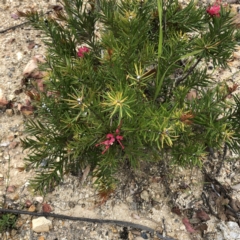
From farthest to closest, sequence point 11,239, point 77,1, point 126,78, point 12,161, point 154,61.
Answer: point 12,161 → point 11,239 → point 77,1 → point 154,61 → point 126,78

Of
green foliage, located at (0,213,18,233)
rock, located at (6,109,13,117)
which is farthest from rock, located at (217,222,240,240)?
rock, located at (6,109,13,117)

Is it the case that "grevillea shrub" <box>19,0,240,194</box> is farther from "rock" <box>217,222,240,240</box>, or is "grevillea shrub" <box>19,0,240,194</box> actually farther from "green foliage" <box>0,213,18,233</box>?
"rock" <box>217,222,240,240</box>

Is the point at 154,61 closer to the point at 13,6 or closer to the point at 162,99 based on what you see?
the point at 162,99

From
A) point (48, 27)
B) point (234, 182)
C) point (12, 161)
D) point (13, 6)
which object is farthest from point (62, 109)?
point (13, 6)

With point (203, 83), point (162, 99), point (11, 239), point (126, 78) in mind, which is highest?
point (126, 78)

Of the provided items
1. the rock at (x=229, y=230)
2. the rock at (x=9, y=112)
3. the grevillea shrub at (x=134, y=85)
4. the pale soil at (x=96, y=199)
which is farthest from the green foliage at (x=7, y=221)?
the rock at (x=229, y=230)

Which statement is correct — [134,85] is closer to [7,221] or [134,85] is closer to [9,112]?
[7,221]
